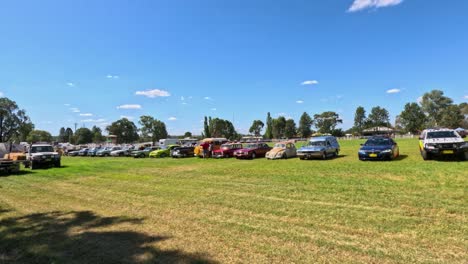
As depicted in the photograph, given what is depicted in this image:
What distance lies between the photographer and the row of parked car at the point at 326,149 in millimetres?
13648

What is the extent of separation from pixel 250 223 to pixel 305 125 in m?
114

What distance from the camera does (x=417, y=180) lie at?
8.86m

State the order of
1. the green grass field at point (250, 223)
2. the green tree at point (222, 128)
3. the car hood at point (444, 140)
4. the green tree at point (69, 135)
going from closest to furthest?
the green grass field at point (250, 223)
the car hood at point (444, 140)
the green tree at point (222, 128)
the green tree at point (69, 135)

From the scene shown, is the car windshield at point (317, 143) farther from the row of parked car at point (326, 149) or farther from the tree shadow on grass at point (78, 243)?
the tree shadow on grass at point (78, 243)

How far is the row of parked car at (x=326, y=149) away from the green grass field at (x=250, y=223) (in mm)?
5116

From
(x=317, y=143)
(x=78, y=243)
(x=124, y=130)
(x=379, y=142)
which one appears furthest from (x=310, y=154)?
(x=124, y=130)

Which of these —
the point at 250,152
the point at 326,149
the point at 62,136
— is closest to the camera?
the point at 326,149

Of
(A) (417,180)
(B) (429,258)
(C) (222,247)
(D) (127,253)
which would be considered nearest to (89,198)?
(D) (127,253)

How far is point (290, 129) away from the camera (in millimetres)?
113438

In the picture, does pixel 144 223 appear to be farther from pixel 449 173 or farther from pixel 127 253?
pixel 449 173

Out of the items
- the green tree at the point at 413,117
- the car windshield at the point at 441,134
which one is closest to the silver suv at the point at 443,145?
the car windshield at the point at 441,134

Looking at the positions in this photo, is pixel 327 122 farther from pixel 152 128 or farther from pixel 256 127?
pixel 152 128

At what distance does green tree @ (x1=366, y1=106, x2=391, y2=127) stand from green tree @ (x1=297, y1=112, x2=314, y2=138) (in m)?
22.3

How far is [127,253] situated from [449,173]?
10.8 metres
